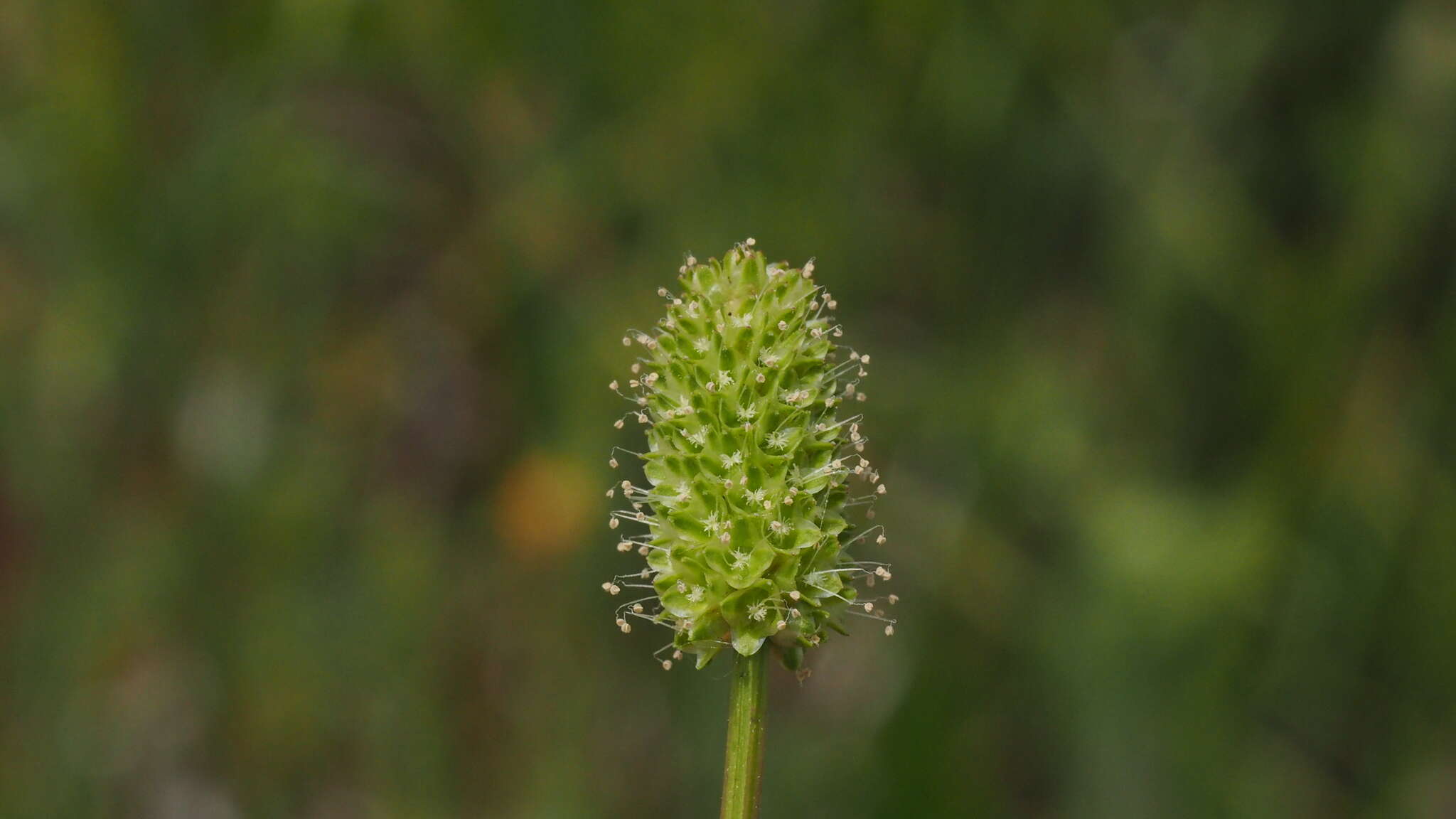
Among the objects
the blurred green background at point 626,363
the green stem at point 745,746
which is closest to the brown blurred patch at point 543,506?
the blurred green background at point 626,363

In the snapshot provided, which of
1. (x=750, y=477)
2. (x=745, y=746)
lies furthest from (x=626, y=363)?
(x=745, y=746)

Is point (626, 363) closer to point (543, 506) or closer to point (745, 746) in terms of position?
point (543, 506)

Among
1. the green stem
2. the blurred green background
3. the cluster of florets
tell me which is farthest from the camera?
the blurred green background

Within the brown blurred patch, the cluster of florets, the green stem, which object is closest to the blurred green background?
the brown blurred patch

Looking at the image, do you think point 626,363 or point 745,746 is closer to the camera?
point 745,746

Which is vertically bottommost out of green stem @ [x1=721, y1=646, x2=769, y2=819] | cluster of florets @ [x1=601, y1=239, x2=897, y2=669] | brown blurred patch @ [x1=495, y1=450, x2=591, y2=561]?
green stem @ [x1=721, y1=646, x2=769, y2=819]

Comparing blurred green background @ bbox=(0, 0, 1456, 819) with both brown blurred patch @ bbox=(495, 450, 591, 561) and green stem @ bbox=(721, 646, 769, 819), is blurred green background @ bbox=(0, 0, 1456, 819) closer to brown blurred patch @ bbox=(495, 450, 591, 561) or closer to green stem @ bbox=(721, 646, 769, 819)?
brown blurred patch @ bbox=(495, 450, 591, 561)
